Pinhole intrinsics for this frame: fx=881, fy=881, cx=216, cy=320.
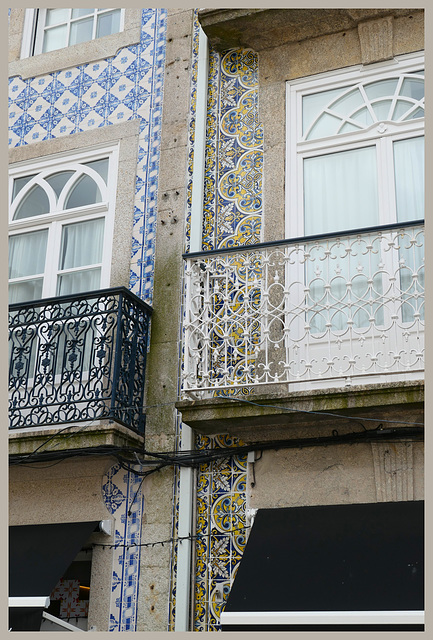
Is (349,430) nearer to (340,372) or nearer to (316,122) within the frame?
(340,372)

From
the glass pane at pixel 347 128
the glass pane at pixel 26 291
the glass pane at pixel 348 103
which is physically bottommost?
the glass pane at pixel 26 291

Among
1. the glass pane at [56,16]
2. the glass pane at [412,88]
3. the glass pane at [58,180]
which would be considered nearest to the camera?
the glass pane at [412,88]

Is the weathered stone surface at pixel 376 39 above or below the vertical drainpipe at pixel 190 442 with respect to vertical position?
above

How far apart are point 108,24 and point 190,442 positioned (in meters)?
4.61

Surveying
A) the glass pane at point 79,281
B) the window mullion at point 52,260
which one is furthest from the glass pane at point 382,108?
the window mullion at point 52,260

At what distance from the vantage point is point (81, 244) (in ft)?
26.7

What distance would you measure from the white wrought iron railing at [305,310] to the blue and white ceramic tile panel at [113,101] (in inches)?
45.1

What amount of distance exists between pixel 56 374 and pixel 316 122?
3.18 m

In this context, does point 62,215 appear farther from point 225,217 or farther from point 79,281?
point 225,217

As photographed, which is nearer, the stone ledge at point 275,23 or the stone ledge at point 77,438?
the stone ledge at point 77,438

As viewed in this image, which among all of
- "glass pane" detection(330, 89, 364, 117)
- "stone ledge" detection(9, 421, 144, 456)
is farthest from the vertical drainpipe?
"glass pane" detection(330, 89, 364, 117)

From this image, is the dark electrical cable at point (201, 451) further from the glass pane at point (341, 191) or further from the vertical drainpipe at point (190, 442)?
the glass pane at point (341, 191)

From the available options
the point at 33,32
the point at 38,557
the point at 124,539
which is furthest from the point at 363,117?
the point at 38,557

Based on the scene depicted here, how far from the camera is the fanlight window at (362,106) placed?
297 inches
